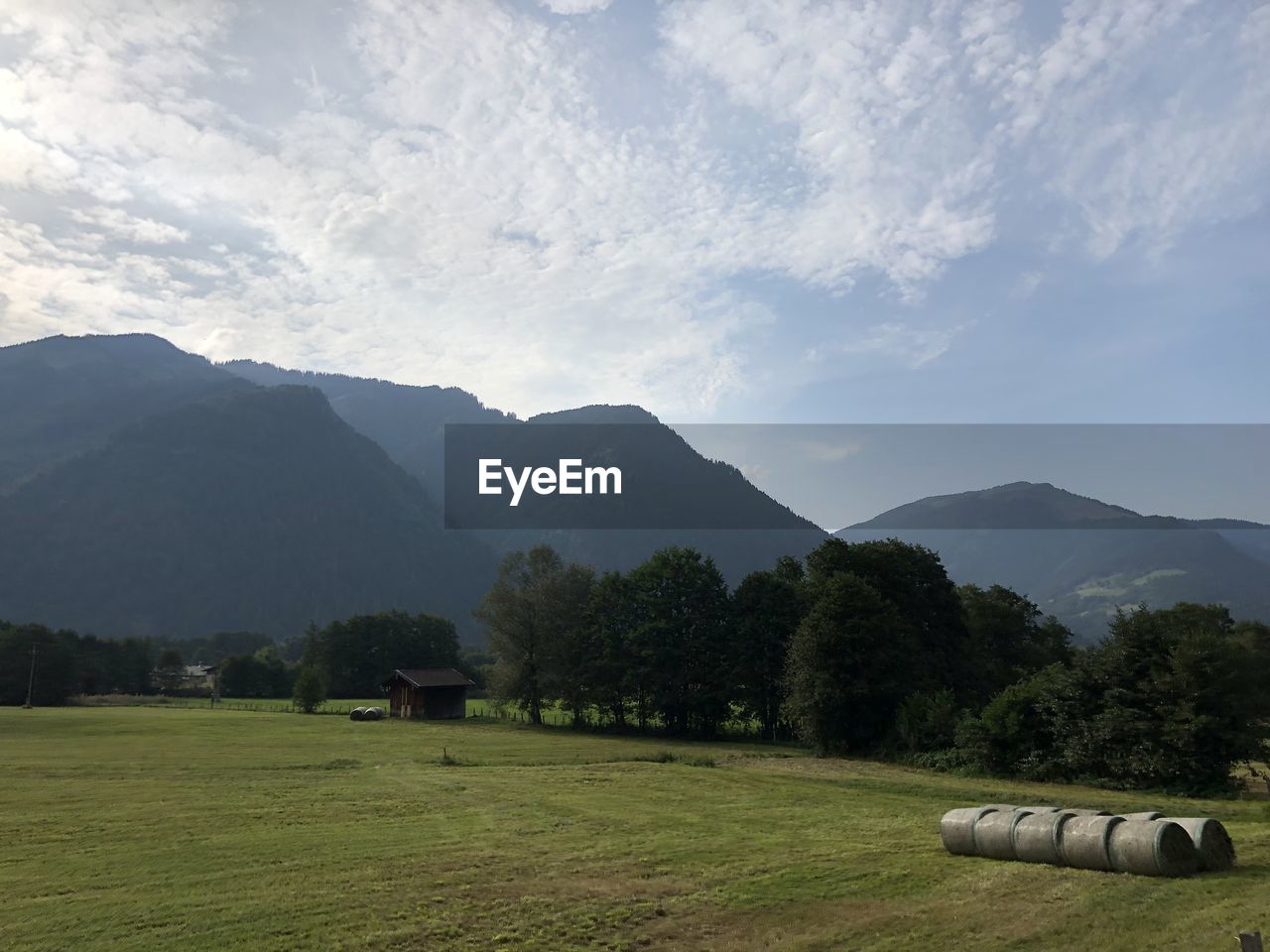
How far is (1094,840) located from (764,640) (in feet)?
149

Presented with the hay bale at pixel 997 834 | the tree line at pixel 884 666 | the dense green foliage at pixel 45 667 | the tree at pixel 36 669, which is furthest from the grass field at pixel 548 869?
the dense green foliage at pixel 45 667

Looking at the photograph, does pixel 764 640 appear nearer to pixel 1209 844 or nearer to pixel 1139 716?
pixel 1139 716

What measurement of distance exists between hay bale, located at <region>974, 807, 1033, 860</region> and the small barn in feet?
209

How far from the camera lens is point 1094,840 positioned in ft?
56.0

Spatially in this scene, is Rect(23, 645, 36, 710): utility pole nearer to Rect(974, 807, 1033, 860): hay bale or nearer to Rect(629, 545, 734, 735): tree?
Rect(629, 545, 734, 735): tree

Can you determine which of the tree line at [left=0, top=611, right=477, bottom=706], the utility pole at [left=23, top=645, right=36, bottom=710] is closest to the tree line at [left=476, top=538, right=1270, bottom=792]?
the tree line at [left=0, top=611, right=477, bottom=706]

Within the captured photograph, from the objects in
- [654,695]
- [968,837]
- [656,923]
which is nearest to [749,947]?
[656,923]

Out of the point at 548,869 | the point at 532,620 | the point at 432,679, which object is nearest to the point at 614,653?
the point at 532,620

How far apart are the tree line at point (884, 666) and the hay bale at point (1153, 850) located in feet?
57.0

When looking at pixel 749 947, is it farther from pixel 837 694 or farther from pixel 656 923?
pixel 837 694

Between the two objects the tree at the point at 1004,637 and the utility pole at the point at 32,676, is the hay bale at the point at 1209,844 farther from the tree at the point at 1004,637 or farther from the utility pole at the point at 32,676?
the utility pole at the point at 32,676

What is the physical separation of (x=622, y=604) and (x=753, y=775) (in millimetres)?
33731

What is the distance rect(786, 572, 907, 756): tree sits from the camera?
47.1 meters

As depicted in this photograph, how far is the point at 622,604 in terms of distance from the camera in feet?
225
